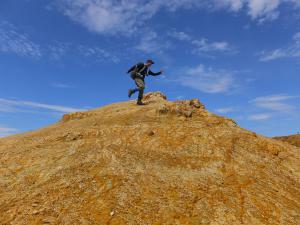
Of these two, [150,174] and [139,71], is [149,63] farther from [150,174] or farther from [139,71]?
[150,174]

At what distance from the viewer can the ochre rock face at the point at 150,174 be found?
16375 mm

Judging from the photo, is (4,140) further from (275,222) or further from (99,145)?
(275,222)

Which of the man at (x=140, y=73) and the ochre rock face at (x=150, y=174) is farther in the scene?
the man at (x=140, y=73)

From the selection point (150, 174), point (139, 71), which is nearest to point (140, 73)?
point (139, 71)

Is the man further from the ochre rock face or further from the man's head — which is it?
the ochre rock face

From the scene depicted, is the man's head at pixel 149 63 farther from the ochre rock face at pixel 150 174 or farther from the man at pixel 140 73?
the ochre rock face at pixel 150 174

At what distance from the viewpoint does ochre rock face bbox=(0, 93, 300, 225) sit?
645 inches

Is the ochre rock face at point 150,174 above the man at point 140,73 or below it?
below

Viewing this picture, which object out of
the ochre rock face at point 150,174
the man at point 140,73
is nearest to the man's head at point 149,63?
the man at point 140,73

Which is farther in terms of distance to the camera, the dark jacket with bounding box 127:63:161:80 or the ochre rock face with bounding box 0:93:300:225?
the dark jacket with bounding box 127:63:161:80

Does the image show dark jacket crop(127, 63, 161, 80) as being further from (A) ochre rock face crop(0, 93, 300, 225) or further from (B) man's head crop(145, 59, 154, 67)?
(A) ochre rock face crop(0, 93, 300, 225)

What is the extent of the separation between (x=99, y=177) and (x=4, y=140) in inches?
465

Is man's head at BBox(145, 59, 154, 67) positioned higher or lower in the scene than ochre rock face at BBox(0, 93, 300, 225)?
higher

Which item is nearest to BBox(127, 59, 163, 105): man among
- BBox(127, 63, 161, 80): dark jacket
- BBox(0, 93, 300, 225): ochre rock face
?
BBox(127, 63, 161, 80): dark jacket
